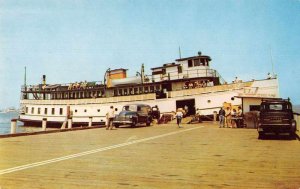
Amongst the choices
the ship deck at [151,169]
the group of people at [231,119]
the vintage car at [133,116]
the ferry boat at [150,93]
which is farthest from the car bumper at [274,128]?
the vintage car at [133,116]

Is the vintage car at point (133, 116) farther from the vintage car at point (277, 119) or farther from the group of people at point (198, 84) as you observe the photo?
the vintage car at point (277, 119)

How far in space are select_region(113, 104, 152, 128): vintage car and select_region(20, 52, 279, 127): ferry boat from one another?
4.01 meters

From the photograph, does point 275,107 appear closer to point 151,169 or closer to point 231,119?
point 231,119

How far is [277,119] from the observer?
14.1 meters

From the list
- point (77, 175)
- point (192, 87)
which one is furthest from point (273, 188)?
point (192, 87)

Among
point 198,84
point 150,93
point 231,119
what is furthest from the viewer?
point 150,93

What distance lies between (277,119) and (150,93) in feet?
73.3

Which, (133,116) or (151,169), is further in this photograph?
(133,116)

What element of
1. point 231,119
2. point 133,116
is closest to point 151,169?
point 133,116

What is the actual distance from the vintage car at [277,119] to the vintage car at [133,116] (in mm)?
11698

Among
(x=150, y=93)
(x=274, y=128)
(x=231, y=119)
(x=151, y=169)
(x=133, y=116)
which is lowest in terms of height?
(x=151, y=169)

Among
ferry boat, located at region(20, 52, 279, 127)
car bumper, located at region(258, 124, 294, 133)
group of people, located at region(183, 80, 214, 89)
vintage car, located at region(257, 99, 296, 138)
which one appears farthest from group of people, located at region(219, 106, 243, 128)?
group of people, located at region(183, 80, 214, 89)

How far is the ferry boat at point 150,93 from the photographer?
91.1ft

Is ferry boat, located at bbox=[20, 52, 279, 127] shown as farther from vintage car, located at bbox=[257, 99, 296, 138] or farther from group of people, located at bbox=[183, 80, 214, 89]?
vintage car, located at bbox=[257, 99, 296, 138]
